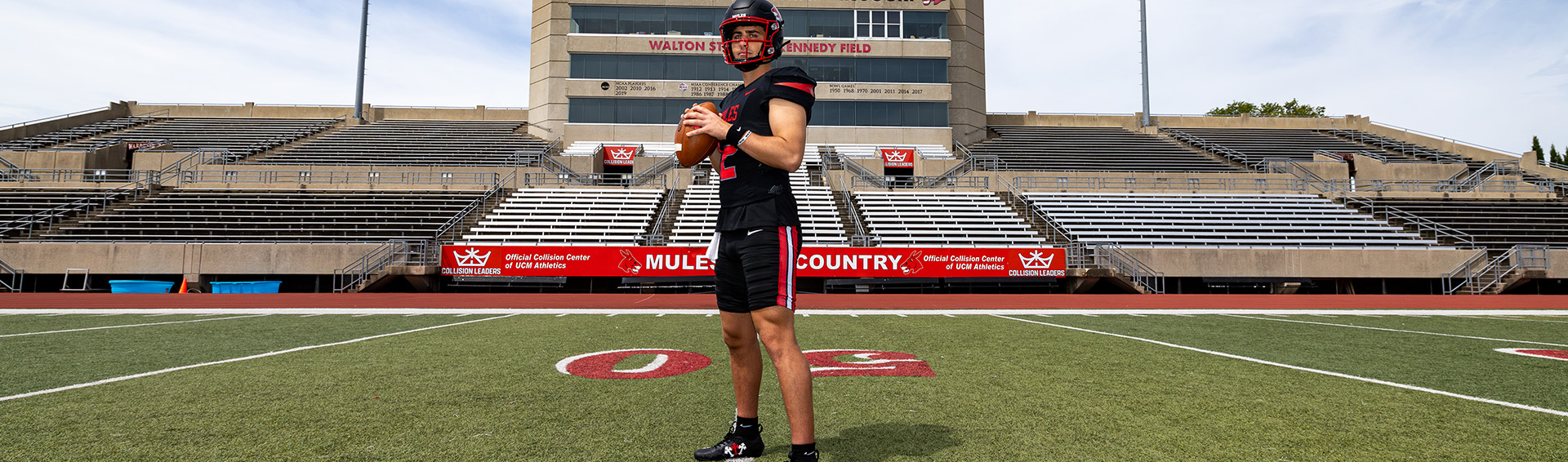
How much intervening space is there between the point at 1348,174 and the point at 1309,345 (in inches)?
1112

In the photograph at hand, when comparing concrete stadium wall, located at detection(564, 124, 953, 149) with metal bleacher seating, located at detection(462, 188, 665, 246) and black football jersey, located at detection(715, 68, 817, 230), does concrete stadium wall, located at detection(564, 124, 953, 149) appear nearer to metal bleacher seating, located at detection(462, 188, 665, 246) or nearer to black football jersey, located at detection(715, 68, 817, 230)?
metal bleacher seating, located at detection(462, 188, 665, 246)

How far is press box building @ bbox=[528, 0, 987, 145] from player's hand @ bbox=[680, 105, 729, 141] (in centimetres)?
2931

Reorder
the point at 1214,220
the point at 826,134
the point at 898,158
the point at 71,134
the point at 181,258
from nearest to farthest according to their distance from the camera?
1. the point at 181,258
2. the point at 1214,220
3. the point at 898,158
4. the point at 826,134
5. the point at 71,134

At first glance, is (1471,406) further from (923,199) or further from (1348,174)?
(1348,174)

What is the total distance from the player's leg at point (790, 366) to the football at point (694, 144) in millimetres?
655

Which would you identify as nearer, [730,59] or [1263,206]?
[730,59]

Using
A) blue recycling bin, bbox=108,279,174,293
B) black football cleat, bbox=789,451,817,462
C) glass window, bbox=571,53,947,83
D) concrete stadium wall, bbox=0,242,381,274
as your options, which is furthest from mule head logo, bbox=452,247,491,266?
glass window, bbox=571,53,947,83

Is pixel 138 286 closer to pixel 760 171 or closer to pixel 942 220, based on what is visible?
pixel 760 171

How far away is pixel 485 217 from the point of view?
20.7 m

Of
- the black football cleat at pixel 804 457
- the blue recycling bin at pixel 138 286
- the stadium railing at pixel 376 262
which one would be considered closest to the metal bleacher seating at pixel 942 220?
the stadium railing at pixel 376 262

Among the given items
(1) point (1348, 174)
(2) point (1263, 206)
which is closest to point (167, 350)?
(2) point (1263, 206)

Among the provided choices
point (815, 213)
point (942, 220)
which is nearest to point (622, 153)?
point (815, 213)

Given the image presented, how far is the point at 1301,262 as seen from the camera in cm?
1731

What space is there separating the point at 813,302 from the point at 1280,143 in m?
34.6
